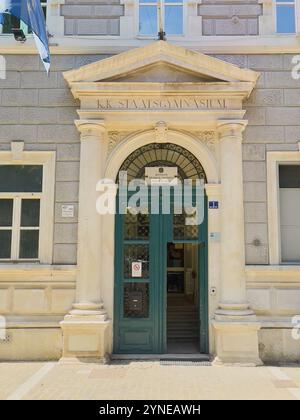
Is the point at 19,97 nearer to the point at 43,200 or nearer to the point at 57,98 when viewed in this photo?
the point at 57,98

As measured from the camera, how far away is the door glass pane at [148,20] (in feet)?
29.1

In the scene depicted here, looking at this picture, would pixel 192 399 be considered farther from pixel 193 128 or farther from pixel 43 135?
pixel 43 135

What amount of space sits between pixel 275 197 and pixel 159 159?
2329 mm

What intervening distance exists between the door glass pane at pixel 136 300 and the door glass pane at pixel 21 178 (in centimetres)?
258

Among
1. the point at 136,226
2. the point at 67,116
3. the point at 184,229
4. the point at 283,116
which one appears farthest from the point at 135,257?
the point at 283,116

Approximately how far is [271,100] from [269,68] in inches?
25.5

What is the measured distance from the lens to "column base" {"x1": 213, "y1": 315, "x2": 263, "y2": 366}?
7664 mm

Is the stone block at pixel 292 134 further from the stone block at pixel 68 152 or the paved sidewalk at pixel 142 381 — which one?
the paved sidewalk at pixel 142 381

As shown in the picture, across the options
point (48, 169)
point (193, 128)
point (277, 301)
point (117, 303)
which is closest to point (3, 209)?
point (48, 169)

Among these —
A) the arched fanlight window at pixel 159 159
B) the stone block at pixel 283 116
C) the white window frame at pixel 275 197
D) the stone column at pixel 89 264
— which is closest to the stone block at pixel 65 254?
the stone column at pixel 89 264

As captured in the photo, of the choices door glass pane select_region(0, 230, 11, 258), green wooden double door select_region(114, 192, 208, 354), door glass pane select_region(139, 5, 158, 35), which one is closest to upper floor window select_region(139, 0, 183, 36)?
door glass pane select_region(139, 5, 158, 35)

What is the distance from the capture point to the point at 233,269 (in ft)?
26.1

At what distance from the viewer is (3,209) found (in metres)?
8.49

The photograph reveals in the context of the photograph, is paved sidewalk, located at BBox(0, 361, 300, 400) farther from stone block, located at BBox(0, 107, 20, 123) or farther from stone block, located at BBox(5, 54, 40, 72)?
stone block, located at BBox(5, 54, 40, 72)
